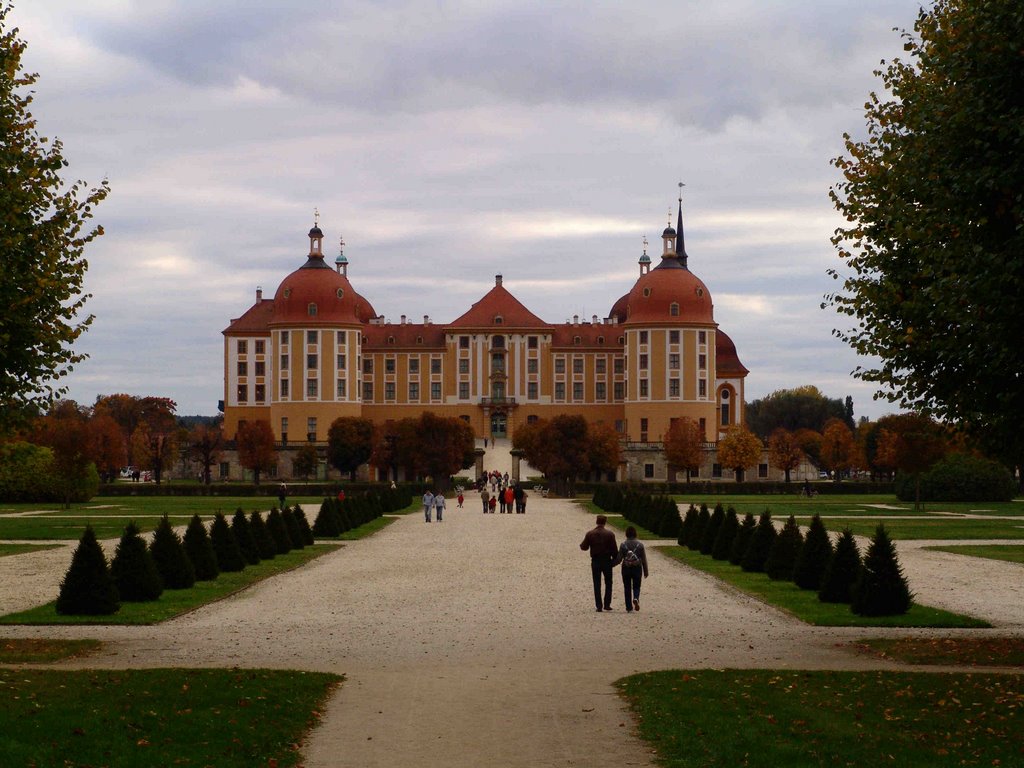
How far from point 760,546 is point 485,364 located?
111 metres

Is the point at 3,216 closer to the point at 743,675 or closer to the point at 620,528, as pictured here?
the point at 743,675

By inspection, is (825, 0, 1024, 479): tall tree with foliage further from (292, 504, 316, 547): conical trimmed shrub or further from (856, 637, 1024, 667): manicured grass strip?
(292, 504, 316, 547): conical trimmed shrub

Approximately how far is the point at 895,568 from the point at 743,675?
293 inches

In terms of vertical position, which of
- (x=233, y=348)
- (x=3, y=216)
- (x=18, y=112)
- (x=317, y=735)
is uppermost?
(x=233, y=348)

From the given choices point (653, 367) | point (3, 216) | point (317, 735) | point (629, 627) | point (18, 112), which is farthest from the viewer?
point (653, 367)

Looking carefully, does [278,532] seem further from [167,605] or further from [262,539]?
Result: [167,605]

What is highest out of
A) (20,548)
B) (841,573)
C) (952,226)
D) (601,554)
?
(952,226)

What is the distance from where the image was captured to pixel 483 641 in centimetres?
1888

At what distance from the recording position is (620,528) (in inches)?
1969

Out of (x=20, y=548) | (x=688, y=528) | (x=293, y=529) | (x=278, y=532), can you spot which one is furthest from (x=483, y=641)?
(x=20, y=548)

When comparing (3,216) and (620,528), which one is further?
(620,528)

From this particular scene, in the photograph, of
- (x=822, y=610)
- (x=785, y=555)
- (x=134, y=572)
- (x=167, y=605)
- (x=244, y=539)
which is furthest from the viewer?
(x=244, y=539)

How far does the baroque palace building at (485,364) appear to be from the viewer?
134 meters

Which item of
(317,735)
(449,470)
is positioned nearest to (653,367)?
(449,470)
